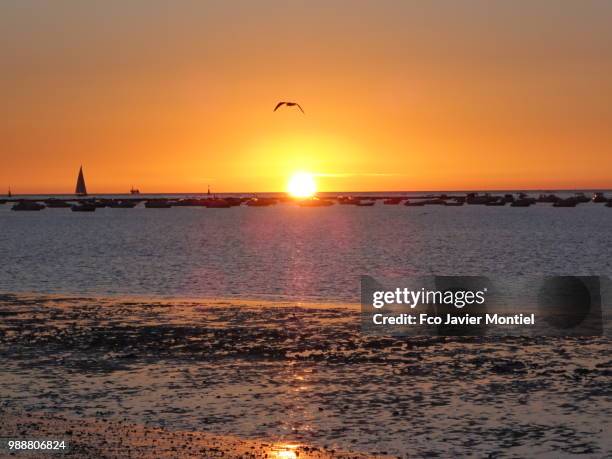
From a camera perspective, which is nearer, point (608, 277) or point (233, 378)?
point (233, 378)

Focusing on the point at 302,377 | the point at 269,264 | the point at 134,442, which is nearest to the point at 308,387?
the point at 302,377

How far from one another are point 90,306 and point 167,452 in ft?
64.6

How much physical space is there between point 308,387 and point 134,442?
4.68m

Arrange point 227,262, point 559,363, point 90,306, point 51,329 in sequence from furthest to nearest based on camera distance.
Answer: point 227,262, point 90,306, point 51,329, point 559,363

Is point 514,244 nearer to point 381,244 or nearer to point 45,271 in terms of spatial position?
point 381,244

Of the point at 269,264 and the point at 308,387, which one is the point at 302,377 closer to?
the point at 308,387

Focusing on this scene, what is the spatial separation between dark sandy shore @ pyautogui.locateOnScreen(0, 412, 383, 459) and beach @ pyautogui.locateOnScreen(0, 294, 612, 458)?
64 millimetres

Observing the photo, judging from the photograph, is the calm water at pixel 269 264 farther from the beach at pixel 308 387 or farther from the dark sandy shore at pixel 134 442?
the dark sandy shore at pixel 134 442

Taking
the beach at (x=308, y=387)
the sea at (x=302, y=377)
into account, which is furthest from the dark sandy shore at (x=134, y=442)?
the sea at (x=302, y=377)

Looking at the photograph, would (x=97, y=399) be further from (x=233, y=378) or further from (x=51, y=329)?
(x=51, y=329)

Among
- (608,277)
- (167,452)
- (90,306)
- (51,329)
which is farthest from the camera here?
(608,277)

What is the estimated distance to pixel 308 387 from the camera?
53.0 ft

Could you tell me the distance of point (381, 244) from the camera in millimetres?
93875

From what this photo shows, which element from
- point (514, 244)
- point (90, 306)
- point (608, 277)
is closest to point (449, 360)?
point (90, 306)
